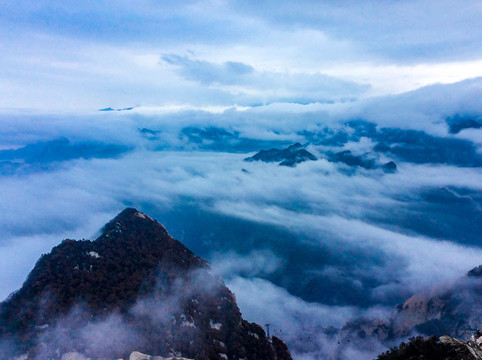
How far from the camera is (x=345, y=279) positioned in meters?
183

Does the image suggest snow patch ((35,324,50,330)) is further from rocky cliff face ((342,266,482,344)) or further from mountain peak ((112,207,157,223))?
rocky cliff face ((342,266,482,344))

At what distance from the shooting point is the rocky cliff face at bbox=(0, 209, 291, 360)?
40969 millimetres

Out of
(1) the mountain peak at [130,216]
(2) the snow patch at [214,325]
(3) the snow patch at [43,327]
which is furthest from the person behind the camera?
(1) the mountain peak at [130,216]

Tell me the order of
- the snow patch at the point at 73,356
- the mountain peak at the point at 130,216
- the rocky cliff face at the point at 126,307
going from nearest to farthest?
1. the snow patch at the point at 73,356
2. the rocky cliff face at the point at 126,307
3. the mountain peak at the point at 130,216

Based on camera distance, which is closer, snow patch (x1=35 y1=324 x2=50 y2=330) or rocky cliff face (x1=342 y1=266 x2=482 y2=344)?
snow patch (x1=35 y1=324 x2=50 y2=330)

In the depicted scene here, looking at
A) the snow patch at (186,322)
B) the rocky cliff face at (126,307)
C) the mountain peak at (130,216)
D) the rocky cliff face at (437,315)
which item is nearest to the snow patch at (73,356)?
the rocky cliff face at (126,307)

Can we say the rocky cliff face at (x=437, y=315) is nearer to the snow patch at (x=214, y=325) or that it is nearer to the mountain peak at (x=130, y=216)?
the snow patch at (x=214, y=325)

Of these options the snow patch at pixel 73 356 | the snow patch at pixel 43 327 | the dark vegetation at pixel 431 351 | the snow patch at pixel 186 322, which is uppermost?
the dark vegetation at pixel 431 351

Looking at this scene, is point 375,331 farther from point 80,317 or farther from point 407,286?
point 80,317

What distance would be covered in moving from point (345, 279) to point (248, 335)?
143 metres

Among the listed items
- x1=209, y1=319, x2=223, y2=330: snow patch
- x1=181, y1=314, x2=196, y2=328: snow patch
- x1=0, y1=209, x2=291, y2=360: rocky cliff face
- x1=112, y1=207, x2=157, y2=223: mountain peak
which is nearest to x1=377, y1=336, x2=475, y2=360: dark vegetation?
x1=0, y1=209, x2=291, y2=360: rocky cliff face

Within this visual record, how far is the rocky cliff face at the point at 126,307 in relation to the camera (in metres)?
41.0

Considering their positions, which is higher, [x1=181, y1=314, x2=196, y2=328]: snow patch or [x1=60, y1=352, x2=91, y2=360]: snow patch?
[x1=60, y1=352, x2=91, y2=360]: snow patch

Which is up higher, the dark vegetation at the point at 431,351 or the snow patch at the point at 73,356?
the dark vegetation at the point at 431,351
